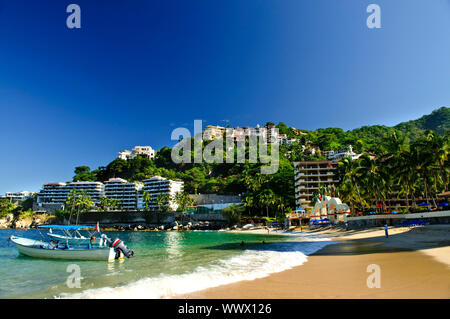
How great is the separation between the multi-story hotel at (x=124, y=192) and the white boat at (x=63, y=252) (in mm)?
99645

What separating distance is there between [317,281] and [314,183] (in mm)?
75843

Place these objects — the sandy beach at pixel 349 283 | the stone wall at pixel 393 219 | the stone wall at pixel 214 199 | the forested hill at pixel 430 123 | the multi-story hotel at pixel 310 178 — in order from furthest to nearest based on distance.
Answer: the forested hill at pixel 430 123 < the stone wall at pixel 214 199 < the multi-story hotel at pixel 310 178 < the stone wall at pixel 393 219 < the sandy beach at pixel 349 283

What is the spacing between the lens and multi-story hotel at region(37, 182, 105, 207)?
119 meters

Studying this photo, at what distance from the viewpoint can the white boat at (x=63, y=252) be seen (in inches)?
763

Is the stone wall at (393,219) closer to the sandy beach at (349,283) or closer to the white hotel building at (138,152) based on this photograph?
the sandy beach at (349,283)

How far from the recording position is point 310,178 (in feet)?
269

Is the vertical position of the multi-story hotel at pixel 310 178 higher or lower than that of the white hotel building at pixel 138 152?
lower

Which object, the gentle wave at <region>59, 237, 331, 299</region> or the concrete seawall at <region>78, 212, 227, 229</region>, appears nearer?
the gentle wave at <region>59, 237, 331, 299</region>

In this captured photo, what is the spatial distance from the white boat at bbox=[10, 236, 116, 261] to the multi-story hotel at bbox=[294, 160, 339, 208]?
67.4m

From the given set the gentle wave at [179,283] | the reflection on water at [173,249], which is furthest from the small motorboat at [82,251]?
the gentle wave at [179,283]

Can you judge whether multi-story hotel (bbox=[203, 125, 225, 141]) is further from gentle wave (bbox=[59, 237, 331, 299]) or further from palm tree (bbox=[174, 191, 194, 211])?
gentle wave (bbox=[59, 237, 331, 299])

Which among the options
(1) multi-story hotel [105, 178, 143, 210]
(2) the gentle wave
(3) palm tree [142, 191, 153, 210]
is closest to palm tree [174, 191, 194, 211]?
(3) palm tree [142, 191, 153, 210]
